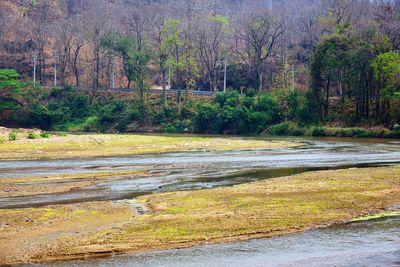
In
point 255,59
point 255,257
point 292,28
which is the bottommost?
point 255,257

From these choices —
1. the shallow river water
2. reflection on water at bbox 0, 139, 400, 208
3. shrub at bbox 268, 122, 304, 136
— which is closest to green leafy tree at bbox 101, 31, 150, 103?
shrub at bbox 268, 122, 304, 136

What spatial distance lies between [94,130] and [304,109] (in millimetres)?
37167

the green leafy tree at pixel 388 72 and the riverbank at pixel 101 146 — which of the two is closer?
the riverbank at pixel 101 146

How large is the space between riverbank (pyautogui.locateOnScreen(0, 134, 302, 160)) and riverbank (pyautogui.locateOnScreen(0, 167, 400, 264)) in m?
24.9

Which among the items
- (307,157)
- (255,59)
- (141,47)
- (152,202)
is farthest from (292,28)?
(152,202)

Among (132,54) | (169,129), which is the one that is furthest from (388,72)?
(132,54)

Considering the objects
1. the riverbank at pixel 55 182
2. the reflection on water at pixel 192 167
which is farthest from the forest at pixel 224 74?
the riverbank at pixel 55 182

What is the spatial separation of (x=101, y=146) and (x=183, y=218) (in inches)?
1501

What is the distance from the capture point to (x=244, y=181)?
3344 cm

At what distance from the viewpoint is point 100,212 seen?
23656mm

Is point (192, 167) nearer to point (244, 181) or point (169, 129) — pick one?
point (244, 181)

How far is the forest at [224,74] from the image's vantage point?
3354 inches

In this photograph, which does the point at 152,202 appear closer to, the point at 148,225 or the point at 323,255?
the point at 148,225

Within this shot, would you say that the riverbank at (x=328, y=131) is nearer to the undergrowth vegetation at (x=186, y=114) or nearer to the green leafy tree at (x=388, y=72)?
the undergrowth vegetation at (x=186, y=114)
